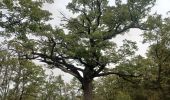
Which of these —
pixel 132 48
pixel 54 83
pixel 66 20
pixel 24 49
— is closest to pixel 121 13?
pixel 132 48

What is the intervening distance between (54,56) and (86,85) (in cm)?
403

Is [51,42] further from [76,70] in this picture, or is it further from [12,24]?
[12,24]

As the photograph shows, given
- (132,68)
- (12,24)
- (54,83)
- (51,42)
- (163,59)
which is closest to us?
(12,24)

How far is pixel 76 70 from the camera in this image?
28219 millimetres

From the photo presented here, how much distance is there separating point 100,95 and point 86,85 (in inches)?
968

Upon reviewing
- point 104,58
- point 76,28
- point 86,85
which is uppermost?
point 76,28

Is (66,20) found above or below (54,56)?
above

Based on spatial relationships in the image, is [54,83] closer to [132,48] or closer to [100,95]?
[100,95]

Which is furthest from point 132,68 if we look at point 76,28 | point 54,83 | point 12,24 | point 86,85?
point 54,83

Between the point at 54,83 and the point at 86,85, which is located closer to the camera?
the point at 86,85

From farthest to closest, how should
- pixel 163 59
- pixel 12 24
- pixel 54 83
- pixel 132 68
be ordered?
pixel 54 83, pixel 163 59, pixel 132 68, pixel 12 24

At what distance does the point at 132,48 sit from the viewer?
28.2 metres

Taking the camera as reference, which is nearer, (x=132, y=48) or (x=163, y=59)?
(x=132, y=48)

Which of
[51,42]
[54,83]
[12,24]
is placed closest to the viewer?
[12,24]
